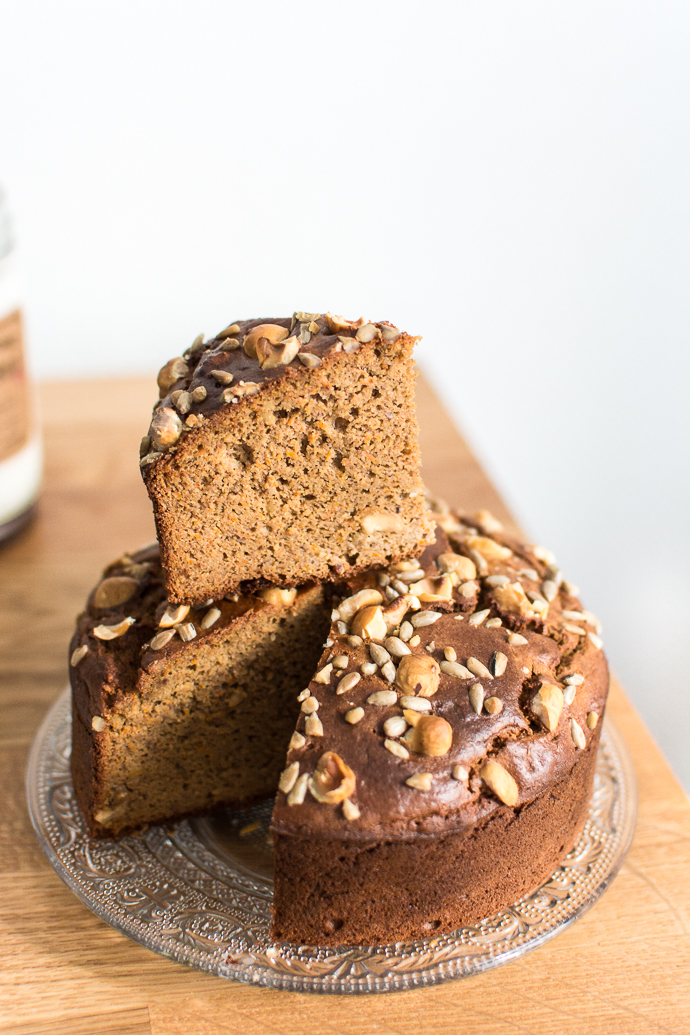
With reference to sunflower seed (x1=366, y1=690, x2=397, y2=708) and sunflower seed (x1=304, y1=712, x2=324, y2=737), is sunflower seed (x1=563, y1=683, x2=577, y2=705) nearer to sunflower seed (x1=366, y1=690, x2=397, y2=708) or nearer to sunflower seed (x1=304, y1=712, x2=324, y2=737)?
sunflower seed (x1=366, y1=690, x2=397, y2=708)

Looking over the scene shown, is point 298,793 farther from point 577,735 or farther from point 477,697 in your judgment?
point 577,735

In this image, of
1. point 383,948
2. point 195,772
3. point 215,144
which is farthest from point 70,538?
point 383,948

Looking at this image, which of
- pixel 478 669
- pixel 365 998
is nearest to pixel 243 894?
pixel 365 998

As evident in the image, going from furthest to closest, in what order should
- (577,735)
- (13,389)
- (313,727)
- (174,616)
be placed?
(13,389) < (174,616) < (577,735) < (313,727)

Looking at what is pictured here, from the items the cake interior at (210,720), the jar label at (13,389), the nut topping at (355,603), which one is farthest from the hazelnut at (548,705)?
the jar label at (13,389)

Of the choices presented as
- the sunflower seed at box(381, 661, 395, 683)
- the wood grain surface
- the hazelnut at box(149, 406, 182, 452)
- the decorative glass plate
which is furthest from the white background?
the hazelnut at box(149, 406, 182, 452)

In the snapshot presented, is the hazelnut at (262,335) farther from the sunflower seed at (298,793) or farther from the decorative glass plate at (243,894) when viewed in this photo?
the decorative glass plate at (243,894)
